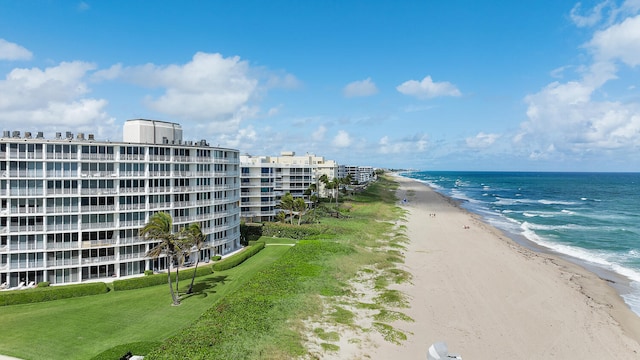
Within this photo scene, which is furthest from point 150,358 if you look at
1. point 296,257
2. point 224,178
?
point 224,178

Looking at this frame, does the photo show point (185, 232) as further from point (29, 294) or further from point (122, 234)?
point (29, 294)

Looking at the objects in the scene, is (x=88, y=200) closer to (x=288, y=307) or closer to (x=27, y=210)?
(x=27, y=210)

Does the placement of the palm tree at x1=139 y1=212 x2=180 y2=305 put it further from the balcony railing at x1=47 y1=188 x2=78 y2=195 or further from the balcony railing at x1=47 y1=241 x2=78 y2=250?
the balcony railing at x1=47 y1=188 x2=78 y2=195

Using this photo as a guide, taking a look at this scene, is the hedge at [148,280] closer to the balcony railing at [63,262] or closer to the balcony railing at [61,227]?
the balcony railing at [63,262]

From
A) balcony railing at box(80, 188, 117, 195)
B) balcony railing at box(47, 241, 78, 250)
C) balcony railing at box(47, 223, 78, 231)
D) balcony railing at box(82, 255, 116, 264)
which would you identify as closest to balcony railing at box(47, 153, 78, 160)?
balcony railing at box(80, 188, 117, 195)

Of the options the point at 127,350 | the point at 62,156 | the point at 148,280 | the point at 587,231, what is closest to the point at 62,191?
the point at 62,156

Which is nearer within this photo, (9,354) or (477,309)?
(9,354)
